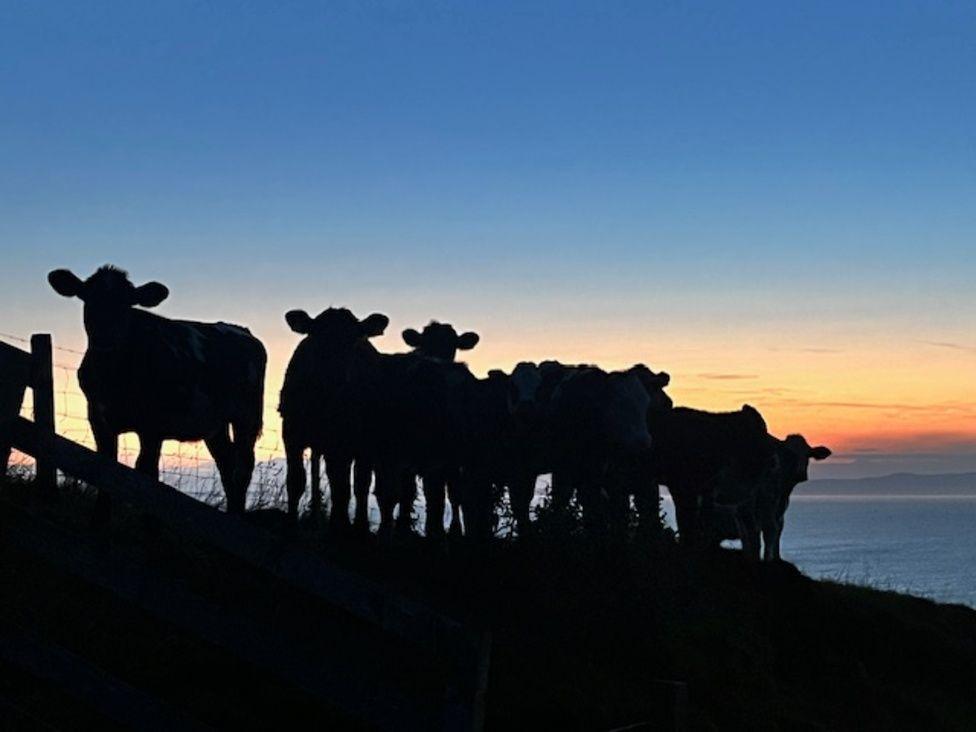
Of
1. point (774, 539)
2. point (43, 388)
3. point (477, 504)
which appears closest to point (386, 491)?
point (477, 504)

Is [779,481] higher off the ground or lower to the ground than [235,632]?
higher

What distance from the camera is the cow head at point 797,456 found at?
24.9 metres

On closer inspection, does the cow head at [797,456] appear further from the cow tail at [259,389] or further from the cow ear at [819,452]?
the cow tail at [259,389]

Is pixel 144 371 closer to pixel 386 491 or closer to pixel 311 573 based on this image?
pixel 386 491

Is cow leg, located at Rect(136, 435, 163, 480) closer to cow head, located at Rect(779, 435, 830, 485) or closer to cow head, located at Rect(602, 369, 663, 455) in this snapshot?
cow head, located at Rect(602, 369, 663, 455)

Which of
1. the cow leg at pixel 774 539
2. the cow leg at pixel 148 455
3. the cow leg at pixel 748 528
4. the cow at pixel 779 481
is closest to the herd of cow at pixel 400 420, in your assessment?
the cow leg at pixel 148 455

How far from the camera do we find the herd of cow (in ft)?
39.8

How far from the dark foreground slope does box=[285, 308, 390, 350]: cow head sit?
2.37 metres

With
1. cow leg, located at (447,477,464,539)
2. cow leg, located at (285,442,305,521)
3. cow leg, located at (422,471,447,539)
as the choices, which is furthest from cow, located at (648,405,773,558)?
cow leg, located at (285,442,305,521)

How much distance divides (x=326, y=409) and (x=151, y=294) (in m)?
2.43

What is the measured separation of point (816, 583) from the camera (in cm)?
1789

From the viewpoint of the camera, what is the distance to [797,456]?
83.9 ft

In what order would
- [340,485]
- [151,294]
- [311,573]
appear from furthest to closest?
[340,485]
[151,294]
[311,573]

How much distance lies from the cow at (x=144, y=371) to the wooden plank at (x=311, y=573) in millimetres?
4508
